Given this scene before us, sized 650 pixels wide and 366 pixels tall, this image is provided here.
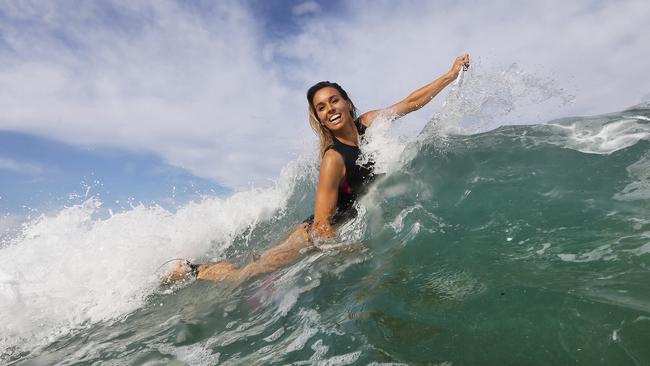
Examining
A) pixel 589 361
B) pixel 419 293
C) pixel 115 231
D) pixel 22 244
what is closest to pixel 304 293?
pixel 419 293

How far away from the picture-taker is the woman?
15.6 feet

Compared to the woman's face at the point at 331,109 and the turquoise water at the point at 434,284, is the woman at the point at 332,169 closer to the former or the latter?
the woman's face at the point at 331,109

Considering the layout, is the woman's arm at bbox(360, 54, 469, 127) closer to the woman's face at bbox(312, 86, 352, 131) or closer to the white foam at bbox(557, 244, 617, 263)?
the woman's face at bbox(312, 86, 352, 131)

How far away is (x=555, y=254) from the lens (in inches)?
129

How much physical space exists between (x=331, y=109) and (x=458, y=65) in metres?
1.64

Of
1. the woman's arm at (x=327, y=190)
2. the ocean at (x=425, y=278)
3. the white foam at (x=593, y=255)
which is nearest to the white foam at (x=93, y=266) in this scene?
the ocean at (x=425, y=278)

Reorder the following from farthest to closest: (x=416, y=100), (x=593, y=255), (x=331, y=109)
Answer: (x=416, y=100)
(x=331, y=109)
(x=593, y=255)

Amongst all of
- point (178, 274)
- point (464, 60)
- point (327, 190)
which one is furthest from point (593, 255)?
point (178, 274)

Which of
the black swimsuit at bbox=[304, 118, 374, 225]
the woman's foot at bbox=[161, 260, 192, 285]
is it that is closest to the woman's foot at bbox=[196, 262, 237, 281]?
the woman's foot at bbox=[161, 260, 192, 285]

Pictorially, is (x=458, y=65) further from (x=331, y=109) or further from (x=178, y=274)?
(x=178, y=274)

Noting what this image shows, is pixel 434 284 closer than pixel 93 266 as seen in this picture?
Yes

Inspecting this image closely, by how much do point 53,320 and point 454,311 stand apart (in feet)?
14.9

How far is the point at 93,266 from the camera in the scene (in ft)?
20.2

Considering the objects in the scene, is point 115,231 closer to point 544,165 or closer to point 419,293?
point 419,293
